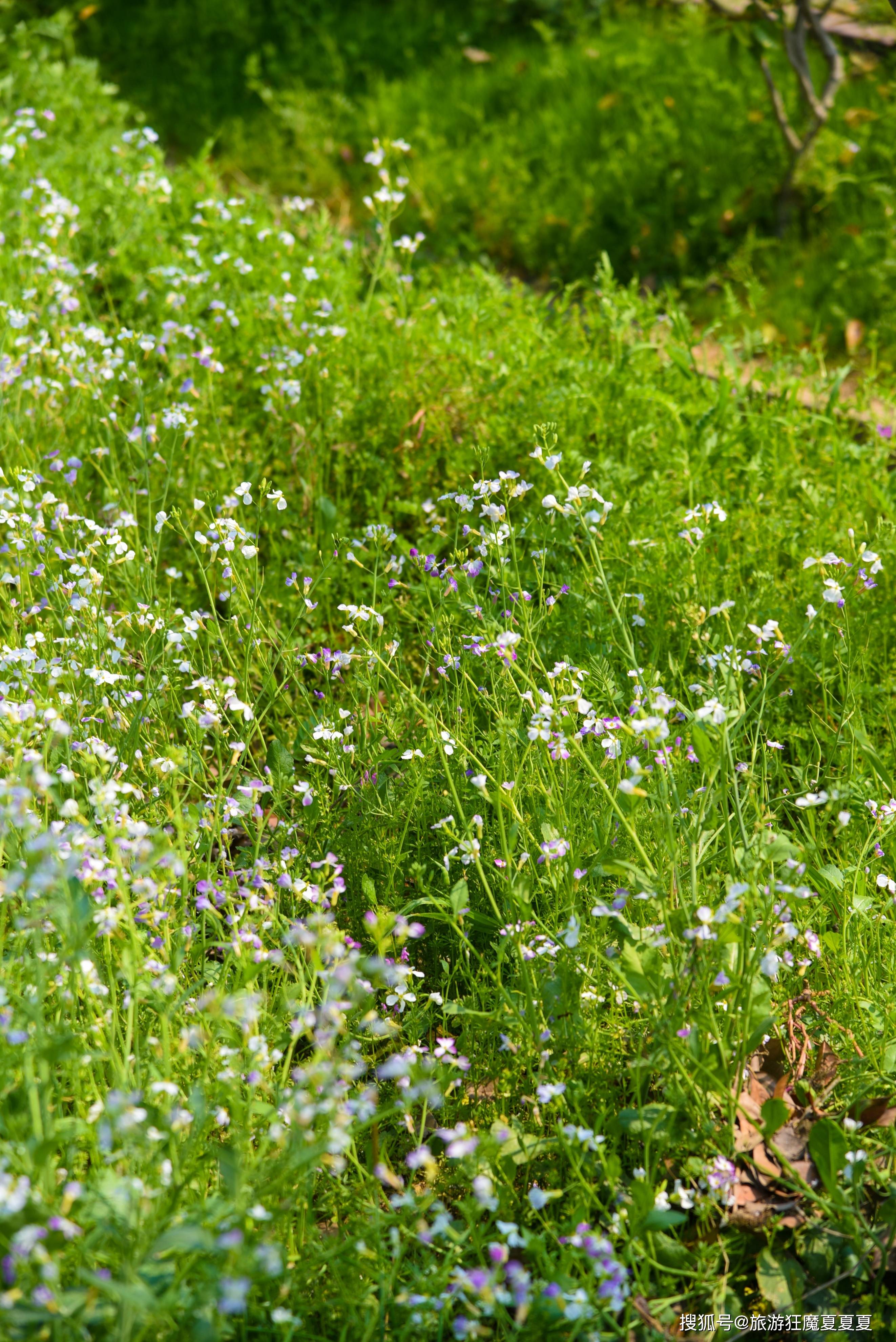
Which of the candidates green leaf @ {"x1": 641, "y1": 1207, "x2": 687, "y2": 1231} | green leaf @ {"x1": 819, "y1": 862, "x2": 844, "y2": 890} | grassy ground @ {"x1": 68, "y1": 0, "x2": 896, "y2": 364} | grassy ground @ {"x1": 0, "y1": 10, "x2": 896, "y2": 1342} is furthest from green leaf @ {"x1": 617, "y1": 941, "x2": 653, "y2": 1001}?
grassy ground @ {"x1": 68, "y1": 0, "x2": 896, "y2": 364}

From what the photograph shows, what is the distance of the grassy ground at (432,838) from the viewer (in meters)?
1.73

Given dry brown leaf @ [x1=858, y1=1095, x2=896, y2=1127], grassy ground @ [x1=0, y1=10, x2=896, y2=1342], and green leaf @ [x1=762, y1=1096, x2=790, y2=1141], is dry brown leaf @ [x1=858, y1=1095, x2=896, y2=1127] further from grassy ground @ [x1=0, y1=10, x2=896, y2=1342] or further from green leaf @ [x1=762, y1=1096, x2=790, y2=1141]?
green leaf @ [x1=762, y1=1096, x2=790, y2=1141]

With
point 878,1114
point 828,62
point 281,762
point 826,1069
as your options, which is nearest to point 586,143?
point 828,62

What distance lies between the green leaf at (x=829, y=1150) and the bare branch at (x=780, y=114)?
4.59 metres

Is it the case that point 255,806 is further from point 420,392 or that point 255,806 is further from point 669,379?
point 669,379

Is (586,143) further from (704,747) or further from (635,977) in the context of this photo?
(635,977)

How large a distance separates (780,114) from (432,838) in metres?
4.16

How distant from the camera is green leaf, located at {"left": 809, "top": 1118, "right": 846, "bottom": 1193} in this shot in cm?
188

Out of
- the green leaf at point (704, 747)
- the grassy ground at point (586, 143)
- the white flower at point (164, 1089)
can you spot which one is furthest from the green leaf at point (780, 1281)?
the grassy ground at point (586, 143)

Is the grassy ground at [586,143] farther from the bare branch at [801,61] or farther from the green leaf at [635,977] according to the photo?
the green leaf at [635,977]

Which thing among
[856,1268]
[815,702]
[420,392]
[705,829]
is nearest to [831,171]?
[420,392]

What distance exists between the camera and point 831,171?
5219 millimetres

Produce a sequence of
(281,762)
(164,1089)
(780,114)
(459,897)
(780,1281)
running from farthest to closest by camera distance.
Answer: (780,114)
(281,762)
(459,897)
(780,1281)
(164,1089)

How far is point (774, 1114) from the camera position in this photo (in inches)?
75.7
